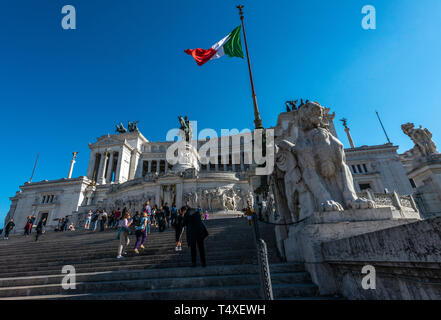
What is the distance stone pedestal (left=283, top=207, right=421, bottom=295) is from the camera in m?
3.22

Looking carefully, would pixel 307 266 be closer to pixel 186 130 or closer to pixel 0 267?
pixel 0 267

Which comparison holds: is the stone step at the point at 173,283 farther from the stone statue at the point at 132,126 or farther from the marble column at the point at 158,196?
the stone statue at the point at 132,126

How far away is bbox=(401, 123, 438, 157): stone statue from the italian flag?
1124cm

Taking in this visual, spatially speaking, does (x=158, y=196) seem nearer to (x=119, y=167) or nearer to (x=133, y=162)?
(x=119, y=167)

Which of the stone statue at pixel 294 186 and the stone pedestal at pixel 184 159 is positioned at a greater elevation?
the stone pedestal at pixel 184 159

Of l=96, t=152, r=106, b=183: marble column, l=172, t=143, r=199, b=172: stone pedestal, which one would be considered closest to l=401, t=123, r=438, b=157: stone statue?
l=172, t=143, r=199, b=172: stone pedestal

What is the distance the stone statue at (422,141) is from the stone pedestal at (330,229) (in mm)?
11585

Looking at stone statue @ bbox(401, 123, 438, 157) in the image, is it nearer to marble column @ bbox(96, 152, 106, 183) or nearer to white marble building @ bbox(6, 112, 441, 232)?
white marble building @ bbox(6, 112, 441, 232)

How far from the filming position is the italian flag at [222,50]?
13492mm

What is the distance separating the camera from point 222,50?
46.3 feet

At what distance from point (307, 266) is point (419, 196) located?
42.2 ft

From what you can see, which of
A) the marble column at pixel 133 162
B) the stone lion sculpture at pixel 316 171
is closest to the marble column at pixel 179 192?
the stone lion sculpture at pixel 316 171

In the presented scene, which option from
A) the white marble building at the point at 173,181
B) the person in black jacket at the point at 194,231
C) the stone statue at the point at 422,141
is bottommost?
the person in black jacket at the point at 194,231
